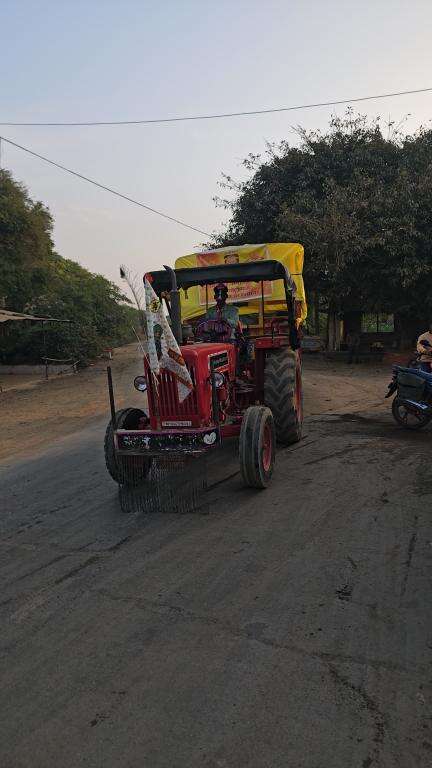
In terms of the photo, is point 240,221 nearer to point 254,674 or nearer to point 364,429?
point 364,429

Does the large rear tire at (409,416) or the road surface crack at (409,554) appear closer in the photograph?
the road surface crack at (409,554)

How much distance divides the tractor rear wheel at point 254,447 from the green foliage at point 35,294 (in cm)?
1575

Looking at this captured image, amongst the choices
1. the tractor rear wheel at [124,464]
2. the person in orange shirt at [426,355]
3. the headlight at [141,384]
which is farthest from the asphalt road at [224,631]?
the person in orange shirt at [426,355]

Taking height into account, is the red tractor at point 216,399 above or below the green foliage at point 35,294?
below

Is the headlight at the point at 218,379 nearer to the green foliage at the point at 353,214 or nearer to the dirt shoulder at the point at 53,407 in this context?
the dirt shoulder at the point at 53,407

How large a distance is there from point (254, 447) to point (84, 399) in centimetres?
891

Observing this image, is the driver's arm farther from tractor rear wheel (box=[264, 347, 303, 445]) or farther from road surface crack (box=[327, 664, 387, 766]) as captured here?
road surface crack (box=[327, 664, 387, 766])

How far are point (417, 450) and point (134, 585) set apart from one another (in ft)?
15.1

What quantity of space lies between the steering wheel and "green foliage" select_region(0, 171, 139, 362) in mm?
14044

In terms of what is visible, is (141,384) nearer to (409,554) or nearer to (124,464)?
(124,464)

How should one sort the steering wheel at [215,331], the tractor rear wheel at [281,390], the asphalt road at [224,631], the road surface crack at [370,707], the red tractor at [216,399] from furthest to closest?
the steering wheel at [215,331] < the tractor rear wheel at [281,390] < the red tractor at [216,399] < the asphalt road at [224,631] < the road surface crack at [370,707]

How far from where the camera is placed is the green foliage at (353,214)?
53.7 feet

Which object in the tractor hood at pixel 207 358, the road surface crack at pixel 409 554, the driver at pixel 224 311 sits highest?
the driver at pixel 224 311

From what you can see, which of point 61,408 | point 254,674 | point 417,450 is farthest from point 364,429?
point 61,408
